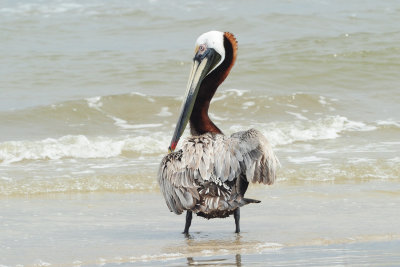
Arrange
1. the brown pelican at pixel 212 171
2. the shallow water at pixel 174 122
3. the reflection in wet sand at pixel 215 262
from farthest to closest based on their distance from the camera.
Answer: the shallow water at pixel 174 122, the brown pelican at pixel 212 171, the reflection in wet sand at pixel 215 262

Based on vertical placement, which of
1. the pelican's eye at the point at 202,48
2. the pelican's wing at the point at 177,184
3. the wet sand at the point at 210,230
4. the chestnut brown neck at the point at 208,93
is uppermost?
the pelican's eye at the point at 202,48

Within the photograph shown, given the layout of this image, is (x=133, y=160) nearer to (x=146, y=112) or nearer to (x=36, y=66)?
(x=146, y=112)

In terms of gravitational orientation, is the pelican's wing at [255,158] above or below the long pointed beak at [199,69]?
below

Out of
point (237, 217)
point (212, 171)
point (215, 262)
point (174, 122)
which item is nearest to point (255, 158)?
point (212, 171)

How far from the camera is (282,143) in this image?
10.6 m

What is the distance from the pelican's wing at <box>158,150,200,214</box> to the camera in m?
5.44

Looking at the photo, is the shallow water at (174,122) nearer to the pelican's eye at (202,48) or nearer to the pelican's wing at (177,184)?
the pelican's wing at (177,184)

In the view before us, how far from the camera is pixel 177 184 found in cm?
550

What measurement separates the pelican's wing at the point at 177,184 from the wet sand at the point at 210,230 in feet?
0.98

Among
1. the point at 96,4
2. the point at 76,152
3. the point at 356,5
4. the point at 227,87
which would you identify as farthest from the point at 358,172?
the point at 96,4

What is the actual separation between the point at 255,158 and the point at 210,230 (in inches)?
35.2

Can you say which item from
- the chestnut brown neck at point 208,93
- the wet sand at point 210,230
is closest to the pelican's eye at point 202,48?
the chestnut brown neck at point 208,93

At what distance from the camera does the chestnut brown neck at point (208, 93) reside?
19.5ft

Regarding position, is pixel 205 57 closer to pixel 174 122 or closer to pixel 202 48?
pixel 202 48
